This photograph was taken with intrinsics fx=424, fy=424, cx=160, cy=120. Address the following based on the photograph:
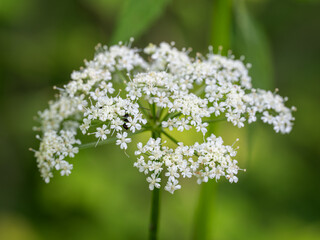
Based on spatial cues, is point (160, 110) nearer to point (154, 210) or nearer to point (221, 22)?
point (154, 210)

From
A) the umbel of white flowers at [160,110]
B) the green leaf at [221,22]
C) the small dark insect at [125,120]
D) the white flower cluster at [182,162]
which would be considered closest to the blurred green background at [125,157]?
the green leaf at [221,22]

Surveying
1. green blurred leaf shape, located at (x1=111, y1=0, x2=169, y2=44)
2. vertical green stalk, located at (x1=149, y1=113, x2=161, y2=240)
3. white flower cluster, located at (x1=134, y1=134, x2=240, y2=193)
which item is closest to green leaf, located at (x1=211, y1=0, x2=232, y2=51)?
green blurred leaf shape, located at (x1=111, y1=0, x2=169, y2=44)

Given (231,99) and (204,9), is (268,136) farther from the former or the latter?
(231,99)

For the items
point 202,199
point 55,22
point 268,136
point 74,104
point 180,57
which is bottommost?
point 202,199

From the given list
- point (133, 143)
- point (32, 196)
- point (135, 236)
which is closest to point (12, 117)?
point (32, 196)

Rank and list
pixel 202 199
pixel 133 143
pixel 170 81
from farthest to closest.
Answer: pixel 133 143
pixel 202 199
pixel 170 81

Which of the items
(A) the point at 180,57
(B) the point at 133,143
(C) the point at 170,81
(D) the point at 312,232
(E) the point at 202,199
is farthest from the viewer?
(B) the point at 133,143

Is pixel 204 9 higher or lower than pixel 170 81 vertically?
higher
